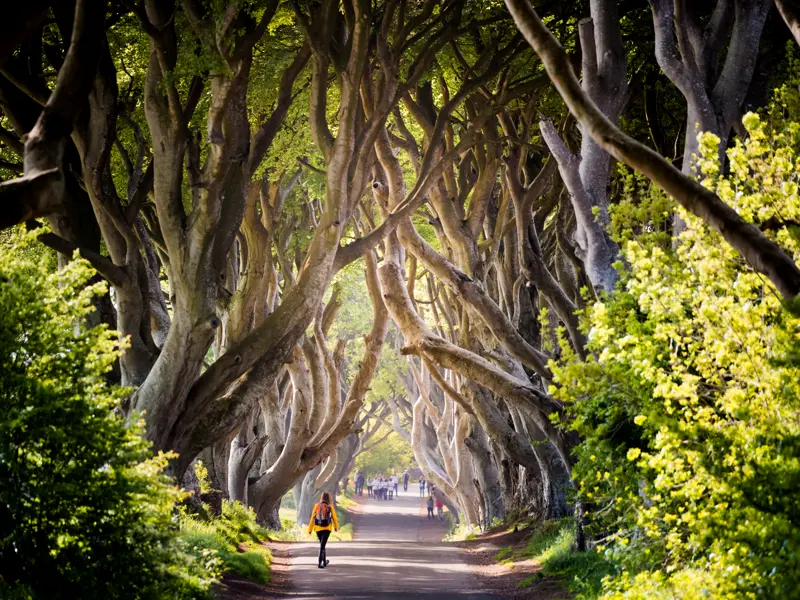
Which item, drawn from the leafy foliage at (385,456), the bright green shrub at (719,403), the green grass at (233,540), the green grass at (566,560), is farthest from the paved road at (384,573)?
the leafy foliage at (385,456)

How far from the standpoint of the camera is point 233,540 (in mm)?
16188

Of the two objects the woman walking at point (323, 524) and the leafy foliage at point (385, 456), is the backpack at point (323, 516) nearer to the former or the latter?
the woman walking at point (323, 524)

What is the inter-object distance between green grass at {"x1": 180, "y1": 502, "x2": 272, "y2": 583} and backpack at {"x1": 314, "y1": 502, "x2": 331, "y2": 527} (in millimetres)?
1102

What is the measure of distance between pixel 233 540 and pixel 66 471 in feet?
33.5

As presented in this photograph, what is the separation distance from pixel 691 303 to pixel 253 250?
41.4 ft

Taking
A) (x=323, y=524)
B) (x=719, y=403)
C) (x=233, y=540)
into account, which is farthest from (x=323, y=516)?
(x=719, y=403)

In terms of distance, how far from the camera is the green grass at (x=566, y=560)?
10.4 meters

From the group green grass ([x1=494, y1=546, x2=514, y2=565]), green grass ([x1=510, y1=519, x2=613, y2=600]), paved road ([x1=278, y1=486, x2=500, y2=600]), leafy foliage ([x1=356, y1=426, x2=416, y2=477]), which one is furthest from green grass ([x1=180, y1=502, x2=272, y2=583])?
leafy foliage ([x1=356, y1=426, x2=416, y2=477])

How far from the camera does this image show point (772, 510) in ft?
17.5

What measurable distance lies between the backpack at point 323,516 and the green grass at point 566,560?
3.56 m

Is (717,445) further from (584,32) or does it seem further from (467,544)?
(467,544)

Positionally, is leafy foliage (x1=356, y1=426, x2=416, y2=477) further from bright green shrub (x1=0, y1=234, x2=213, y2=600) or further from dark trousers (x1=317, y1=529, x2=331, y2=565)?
bright green shrub (x1=0, y1=234, x2=213, y2=600)

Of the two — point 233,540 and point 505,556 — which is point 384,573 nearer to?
point 233,540

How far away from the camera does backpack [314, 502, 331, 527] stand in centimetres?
1627
